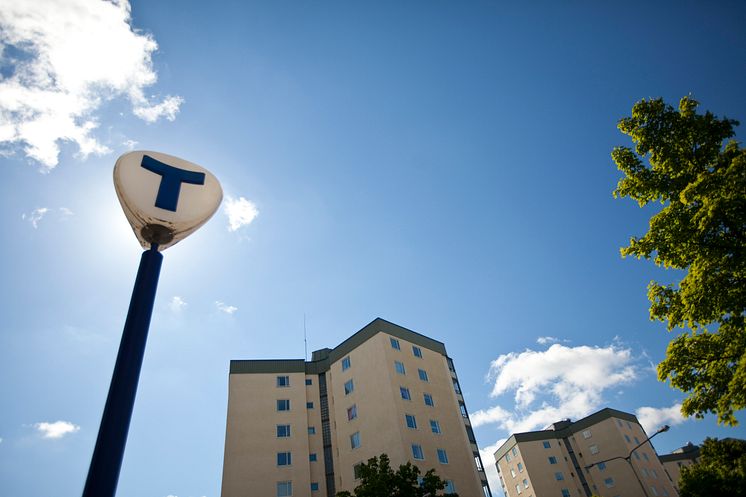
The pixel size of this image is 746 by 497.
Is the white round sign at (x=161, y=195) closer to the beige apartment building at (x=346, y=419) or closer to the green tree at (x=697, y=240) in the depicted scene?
the green tree at (x=697, y=240)

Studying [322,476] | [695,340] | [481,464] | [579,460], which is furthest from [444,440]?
[579,460]

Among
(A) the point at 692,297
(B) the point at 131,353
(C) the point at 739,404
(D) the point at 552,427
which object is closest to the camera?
(B) the point at 131,353

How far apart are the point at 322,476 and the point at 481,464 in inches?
596

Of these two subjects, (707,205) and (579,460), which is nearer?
(707,205)

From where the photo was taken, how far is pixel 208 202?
3648 mm

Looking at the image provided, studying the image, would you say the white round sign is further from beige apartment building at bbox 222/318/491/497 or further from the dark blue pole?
beige apartment building at bbox 222/318/491/497

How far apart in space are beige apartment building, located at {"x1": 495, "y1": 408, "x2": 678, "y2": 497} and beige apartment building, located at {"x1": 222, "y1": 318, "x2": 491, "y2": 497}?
2895cm

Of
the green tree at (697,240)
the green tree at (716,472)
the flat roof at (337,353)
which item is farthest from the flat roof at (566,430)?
the green tree at (697,240)

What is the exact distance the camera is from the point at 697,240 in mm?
9852

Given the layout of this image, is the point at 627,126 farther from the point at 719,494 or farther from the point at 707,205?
the point at 719,494

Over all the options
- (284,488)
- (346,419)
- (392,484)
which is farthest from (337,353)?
(392,484)

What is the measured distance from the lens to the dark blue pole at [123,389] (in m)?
2.25

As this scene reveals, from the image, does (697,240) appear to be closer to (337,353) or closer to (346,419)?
(346,419)

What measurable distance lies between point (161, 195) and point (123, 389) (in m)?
1.65
